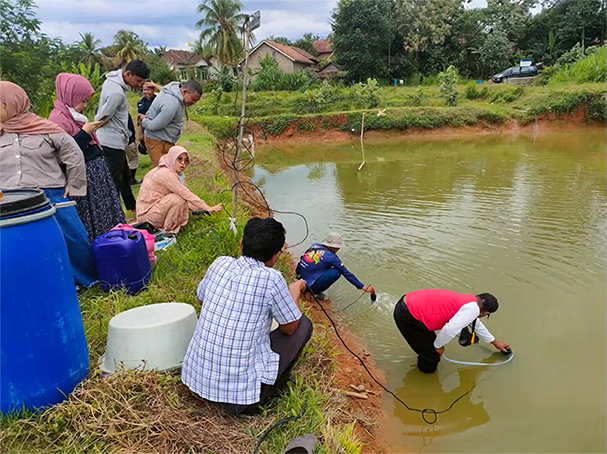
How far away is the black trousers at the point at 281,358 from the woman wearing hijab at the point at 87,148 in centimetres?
224

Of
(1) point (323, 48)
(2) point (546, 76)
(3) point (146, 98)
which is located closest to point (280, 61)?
(1) point (323, 48)

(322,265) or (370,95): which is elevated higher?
(370,95)

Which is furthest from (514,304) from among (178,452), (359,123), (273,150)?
(359,123)

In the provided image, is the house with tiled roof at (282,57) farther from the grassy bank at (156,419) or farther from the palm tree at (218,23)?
the grassy bank at (156,419)

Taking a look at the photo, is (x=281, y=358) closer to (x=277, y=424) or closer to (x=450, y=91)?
(x=277, y=424)

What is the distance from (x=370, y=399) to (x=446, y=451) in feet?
2.11

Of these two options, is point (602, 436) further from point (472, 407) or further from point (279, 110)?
point (279, 110)

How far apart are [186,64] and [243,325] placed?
167ft

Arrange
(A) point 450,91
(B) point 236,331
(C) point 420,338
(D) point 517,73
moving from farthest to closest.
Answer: (D) point 517,73 → (A) point 450,91 → (C) point 420,338 → (B) point 236,331

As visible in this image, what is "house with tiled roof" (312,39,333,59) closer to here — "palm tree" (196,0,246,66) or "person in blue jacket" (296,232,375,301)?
"palm tree" (196,0,246,66)

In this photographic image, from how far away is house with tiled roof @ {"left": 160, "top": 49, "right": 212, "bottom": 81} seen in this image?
4091 cm

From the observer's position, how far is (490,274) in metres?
5.63

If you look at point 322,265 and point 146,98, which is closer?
point 322,265

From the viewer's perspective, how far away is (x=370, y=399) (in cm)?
346
